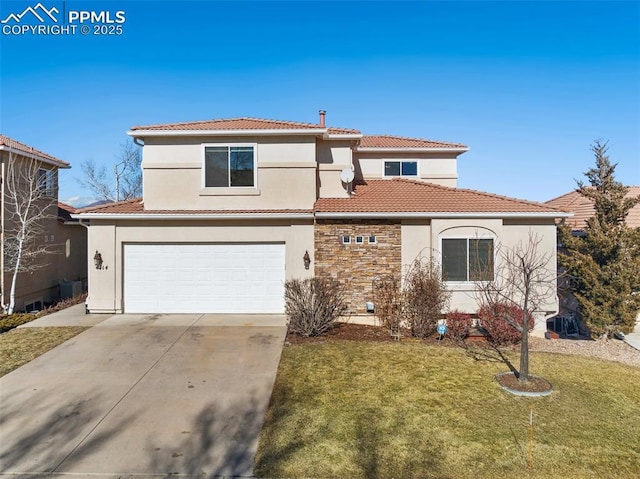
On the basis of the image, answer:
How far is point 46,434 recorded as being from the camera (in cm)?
575

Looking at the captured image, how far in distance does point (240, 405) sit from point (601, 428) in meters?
5.75

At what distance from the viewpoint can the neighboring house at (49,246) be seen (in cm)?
1430

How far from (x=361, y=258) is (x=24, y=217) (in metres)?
12.2

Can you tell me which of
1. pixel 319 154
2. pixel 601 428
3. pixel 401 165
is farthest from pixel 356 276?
pixel 401 165

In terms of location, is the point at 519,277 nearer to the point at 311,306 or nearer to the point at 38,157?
the point at 311,306

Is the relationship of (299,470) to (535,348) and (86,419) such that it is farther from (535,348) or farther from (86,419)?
(535,348)

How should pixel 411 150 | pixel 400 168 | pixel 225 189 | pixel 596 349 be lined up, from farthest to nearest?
pixel 400 168, pixel 411 150, pixel 225 189, pixel 596 349

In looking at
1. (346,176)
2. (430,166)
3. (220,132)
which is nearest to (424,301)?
(346,176)

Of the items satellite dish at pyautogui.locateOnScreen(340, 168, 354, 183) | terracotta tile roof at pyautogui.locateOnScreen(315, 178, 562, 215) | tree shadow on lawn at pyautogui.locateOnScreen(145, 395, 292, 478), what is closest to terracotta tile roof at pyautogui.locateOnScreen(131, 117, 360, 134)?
satellite dish at pyautogui.locateOnScreen(340, 168, 354, 183)

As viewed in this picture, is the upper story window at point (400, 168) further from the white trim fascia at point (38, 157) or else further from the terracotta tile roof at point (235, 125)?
the white trim fascia at point (38, 157)

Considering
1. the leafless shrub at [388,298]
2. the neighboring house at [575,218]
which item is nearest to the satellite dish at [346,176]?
the leafless shrub at [388,298]

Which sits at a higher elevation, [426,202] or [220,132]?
[220,132]

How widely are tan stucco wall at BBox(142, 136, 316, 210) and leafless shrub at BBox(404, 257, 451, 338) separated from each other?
4.30 m

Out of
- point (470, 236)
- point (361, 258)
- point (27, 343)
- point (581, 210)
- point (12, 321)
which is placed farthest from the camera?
point (581, 210)
